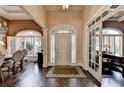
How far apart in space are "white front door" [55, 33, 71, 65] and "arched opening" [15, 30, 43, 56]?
230cm

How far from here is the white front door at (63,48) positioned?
9984 millimetres

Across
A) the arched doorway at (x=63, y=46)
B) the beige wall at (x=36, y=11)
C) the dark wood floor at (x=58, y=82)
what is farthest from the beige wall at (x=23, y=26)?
the dark wood floor at (x=58, y=82)

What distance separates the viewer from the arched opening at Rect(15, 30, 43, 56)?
12.0m

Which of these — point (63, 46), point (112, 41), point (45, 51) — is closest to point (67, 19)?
point (63, 46)

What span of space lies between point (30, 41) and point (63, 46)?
127 inches

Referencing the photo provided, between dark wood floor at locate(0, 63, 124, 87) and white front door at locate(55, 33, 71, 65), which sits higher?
white front door at locate(55, 33, 71, 65)

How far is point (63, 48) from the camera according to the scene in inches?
396

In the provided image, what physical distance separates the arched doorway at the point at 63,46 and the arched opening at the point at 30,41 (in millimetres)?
2266

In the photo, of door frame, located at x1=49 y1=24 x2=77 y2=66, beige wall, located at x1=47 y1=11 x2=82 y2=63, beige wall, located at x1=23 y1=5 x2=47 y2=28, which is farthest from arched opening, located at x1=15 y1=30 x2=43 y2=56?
beige wall, located at x1=23 y1=5 x2=47 y2=28

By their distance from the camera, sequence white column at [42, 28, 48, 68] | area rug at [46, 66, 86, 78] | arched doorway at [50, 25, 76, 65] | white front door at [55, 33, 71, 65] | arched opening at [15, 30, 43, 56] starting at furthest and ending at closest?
1. arched opening at [15, 30, 43, 56]
2. white front door at [55, 33, 71, 65]
3. arched doorway at [50, 25, 76, 65]
4. white column at [42, 28, 48, 68]
5. area rug at [46, 66, 86, 78]

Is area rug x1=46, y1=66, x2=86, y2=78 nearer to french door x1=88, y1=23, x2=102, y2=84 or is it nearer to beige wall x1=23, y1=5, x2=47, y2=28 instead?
french door x1=88, y1=23, x2=102, y2=84

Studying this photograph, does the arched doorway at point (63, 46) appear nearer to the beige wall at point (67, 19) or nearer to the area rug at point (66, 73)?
the beige wall at point (67, 19)
